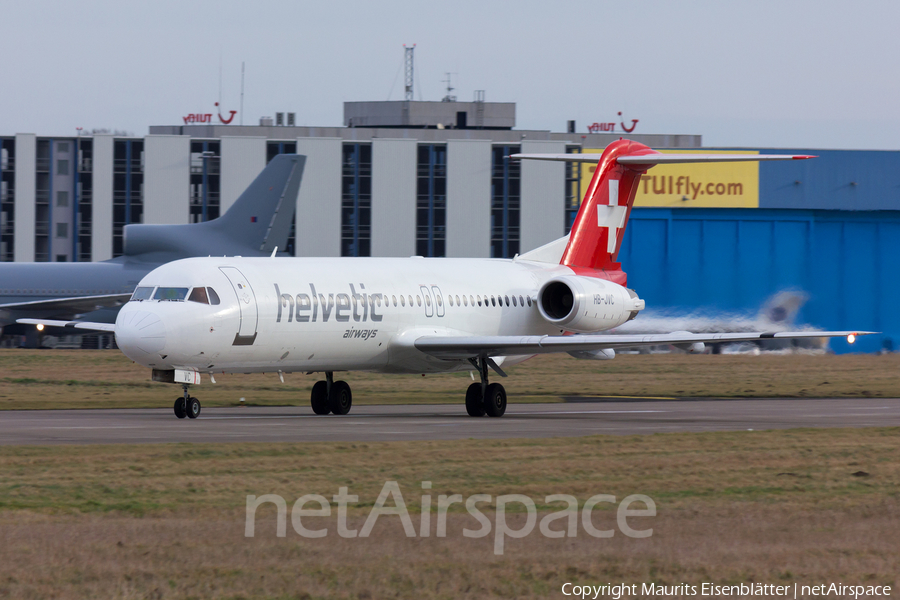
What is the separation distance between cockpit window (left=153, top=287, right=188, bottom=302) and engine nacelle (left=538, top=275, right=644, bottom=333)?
9099 millimetres

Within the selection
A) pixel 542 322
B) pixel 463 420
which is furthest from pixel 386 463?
pixel 542 322

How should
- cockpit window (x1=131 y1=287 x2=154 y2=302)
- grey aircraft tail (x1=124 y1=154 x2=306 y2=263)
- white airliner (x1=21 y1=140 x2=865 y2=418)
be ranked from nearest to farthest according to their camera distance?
white airliner (x1=21 y1=140 x2=865 y2=418)
cockpit window (x1=131 y1=287 x2=154 y2=302)
grey aircraft tail (x1=124 y1=154 x2=306 y2=263)

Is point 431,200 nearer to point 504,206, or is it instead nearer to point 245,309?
point 504,206

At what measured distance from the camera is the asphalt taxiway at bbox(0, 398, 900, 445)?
18.7 m

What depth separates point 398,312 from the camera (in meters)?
25.2

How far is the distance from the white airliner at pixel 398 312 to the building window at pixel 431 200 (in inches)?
1150

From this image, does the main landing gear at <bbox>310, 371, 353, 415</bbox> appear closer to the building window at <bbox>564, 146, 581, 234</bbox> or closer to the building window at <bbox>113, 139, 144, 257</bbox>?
the building window at <bbox>564, 146, 581, 234</bbox>

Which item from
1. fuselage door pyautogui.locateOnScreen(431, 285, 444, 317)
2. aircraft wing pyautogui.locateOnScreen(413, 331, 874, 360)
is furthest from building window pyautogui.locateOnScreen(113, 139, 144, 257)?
aircraft wing pyautogui.locateOnScreen(413, 331, 874, 360)

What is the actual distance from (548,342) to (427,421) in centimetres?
317

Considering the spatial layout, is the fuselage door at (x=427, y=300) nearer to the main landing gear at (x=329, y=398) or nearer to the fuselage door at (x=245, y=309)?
the main landing gear at (x=329, y=398)

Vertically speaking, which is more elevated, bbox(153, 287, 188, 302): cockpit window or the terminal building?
the terminal building

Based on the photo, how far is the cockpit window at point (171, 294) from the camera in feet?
71.3

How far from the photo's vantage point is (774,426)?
21.5 meters

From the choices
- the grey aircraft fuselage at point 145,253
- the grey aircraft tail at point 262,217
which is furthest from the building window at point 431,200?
the grey aircraft tail at point 262,217
